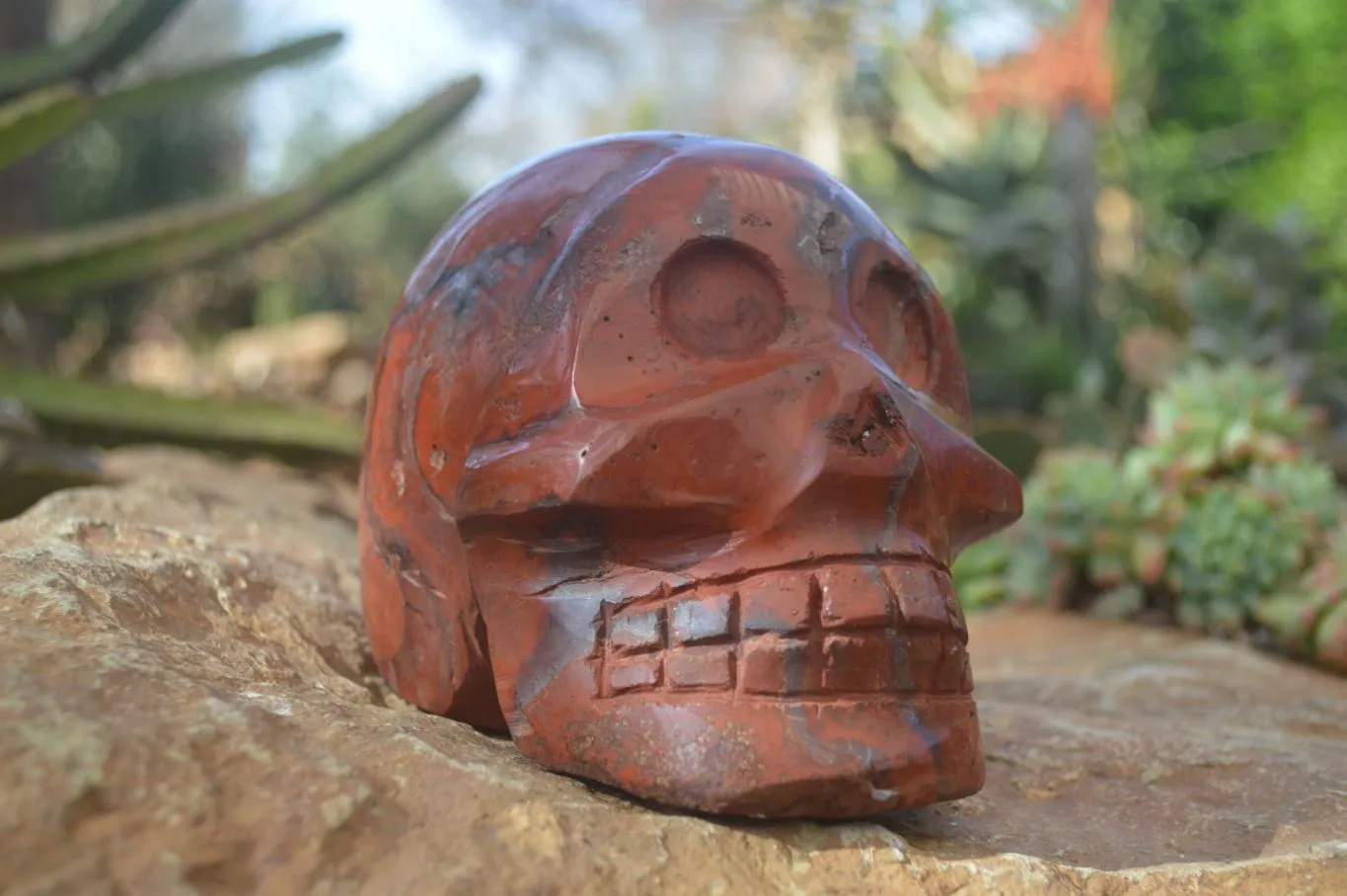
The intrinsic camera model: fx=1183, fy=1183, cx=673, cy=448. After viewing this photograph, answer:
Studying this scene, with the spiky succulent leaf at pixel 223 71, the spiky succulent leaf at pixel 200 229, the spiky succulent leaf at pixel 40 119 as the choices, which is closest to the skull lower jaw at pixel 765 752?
the spiky succulent leaf at pixel 40 119

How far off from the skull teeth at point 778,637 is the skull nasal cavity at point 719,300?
0.95 feet

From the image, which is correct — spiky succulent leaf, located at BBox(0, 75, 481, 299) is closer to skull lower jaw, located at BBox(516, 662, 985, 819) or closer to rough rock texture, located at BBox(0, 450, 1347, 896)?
rough rock texture, located at BBox(0, 450, 1347, 896)

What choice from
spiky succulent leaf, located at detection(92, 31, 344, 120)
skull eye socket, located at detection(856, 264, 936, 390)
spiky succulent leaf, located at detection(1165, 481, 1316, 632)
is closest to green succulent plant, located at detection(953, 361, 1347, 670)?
spiky succulent leaf, located at detection(1165, 481, 1316, 632)

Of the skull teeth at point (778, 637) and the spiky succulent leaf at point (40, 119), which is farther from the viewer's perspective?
the spiky succulent leaf at point (40, 119)

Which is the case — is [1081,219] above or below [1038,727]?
above

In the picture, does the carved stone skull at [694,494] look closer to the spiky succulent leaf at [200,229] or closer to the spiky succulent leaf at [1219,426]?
the spiky succulent leaf at [1219,426]

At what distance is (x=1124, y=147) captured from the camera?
33.8 ft

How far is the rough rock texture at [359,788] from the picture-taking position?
1.03 m

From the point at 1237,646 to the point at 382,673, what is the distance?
246 cm

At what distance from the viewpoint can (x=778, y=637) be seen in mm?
1313

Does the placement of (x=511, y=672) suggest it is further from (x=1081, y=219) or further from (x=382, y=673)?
(x=1081, y=219)

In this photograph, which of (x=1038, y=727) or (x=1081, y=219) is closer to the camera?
(x=1038, y=727)

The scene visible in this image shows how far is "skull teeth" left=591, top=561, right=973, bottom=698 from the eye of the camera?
1.31 meters

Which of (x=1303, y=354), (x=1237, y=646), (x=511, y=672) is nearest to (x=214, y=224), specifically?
(x=511, y=672)
